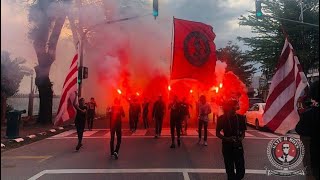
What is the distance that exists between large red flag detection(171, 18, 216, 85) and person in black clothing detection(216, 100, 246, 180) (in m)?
0.81

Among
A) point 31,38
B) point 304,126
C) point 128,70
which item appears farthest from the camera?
point 128,70

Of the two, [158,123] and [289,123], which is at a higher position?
[289,123]

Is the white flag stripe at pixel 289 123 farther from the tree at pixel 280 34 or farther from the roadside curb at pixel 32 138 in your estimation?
the roadside curb at pixel 32 138

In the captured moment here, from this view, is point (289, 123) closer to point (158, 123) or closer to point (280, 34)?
point (280, 34)

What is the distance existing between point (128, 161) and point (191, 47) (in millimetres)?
3027

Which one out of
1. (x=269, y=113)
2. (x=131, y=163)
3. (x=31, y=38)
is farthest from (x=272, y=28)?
(x=31, y=38)

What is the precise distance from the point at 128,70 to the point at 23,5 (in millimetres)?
7581

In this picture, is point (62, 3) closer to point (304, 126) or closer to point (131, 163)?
point (131, 163)

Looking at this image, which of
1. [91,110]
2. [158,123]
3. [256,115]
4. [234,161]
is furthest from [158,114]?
[234,161]

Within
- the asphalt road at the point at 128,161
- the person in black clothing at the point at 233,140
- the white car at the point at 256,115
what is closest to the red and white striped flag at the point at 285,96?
the person in black clothing at the point at 233,140

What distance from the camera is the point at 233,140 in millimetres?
4953

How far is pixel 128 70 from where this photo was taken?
1331cm

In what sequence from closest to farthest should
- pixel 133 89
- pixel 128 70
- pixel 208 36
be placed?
1. pixel 208 36
2. pixel 128 70
3. pixel 133 89

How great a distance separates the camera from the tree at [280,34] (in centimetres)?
432
